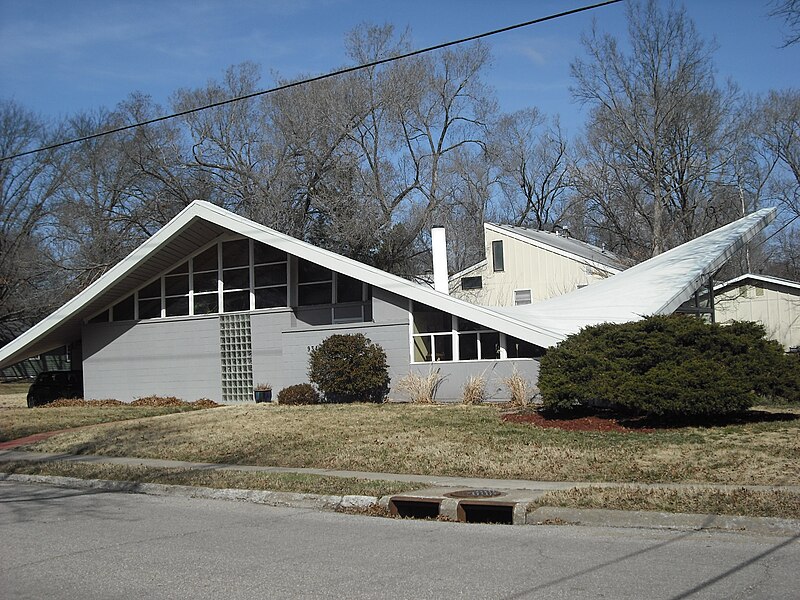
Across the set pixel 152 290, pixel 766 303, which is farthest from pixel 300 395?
pixel 766 303

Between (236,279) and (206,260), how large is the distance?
1.43 meters

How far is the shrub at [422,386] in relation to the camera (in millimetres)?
23531

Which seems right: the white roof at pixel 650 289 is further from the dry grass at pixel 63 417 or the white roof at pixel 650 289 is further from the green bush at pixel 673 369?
the dry grass at pixel 63 417

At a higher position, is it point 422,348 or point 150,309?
point 150,309

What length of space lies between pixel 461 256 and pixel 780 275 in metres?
20.5

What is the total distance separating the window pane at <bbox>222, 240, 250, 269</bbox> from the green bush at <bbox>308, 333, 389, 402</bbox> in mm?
4718

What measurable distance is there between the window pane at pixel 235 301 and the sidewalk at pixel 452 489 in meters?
11.6

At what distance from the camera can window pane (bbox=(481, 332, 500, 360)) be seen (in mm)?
23422

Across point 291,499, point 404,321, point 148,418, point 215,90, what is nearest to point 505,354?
point 404,321

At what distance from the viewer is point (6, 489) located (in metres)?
13.8

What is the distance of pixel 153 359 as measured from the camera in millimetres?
29328

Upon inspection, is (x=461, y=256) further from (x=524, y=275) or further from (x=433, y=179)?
(x=524, y=275)

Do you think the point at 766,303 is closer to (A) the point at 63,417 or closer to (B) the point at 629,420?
(B) the point at 629,420

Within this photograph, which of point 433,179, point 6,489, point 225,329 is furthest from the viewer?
point 433,179
